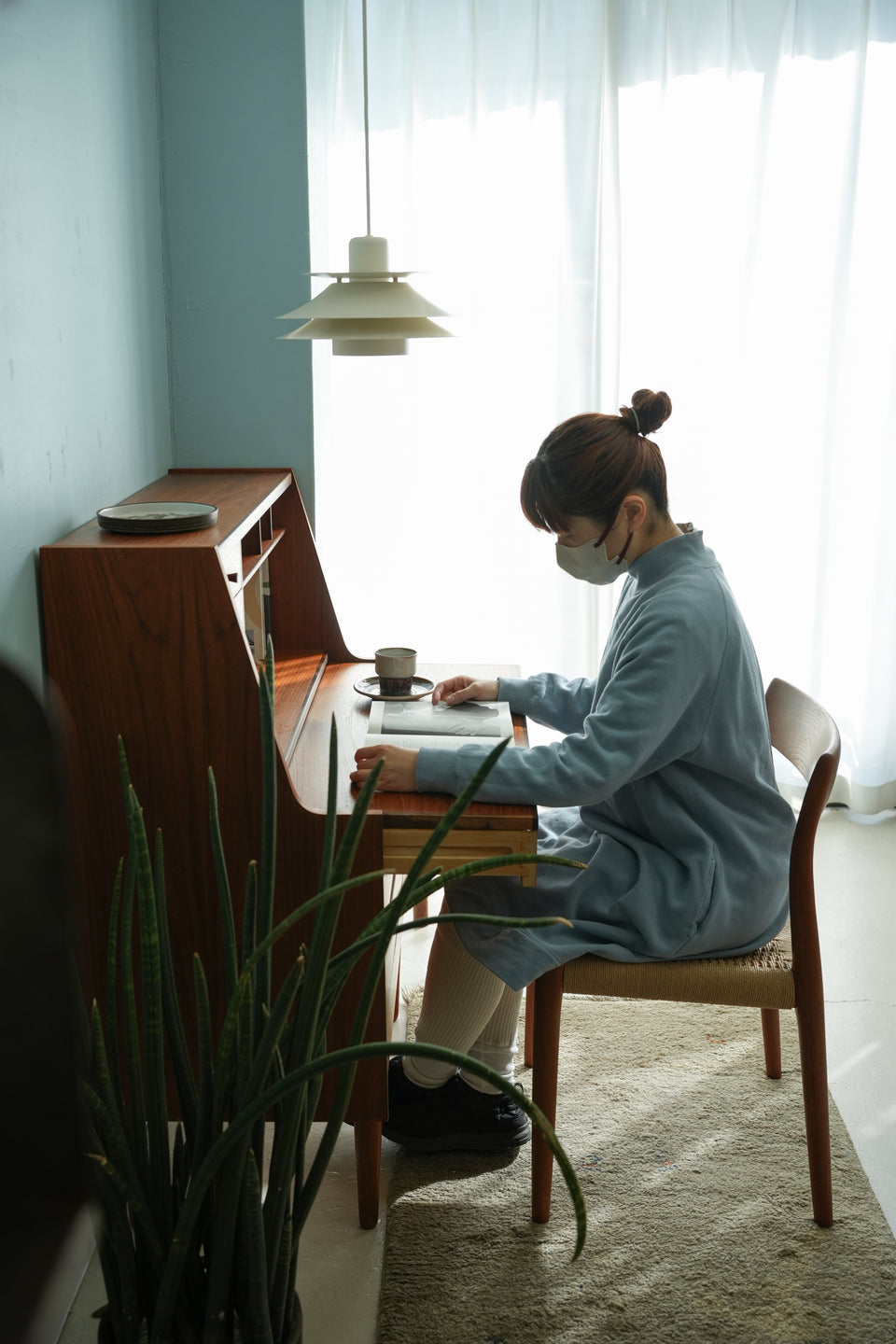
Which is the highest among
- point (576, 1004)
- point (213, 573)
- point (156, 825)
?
point (213, 573)

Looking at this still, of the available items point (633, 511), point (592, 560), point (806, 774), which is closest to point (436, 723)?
point (592, 560)

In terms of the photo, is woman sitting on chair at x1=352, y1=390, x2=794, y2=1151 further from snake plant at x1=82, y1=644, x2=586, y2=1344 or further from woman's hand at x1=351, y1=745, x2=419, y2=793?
snake plant at x1=82, y1=644, x2=586, y2=1344

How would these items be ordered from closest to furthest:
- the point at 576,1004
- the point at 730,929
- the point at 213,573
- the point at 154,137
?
the point at 213,573
the point at 730,929
the point at 154,137
the point at 576,1004

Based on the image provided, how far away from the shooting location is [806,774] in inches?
65.5

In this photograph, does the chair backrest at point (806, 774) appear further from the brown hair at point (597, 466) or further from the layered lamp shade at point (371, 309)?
the layered lamp shade at point (371, 309)

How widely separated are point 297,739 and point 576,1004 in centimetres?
94

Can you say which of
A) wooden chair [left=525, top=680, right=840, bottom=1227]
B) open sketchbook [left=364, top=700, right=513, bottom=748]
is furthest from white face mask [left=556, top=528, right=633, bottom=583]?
wooden chair [left=525, top=680, right=840, bottom=1227]

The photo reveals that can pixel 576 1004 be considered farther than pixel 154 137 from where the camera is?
Yes

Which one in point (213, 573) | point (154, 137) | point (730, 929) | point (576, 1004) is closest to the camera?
point (213, 573)

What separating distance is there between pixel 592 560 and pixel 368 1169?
967 mm

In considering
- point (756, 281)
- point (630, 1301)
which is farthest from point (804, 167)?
point (630, 1301)

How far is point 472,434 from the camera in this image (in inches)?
125

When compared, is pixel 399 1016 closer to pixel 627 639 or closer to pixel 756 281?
pixel 627 639

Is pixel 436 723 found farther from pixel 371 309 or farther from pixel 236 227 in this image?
pixel 236 227
